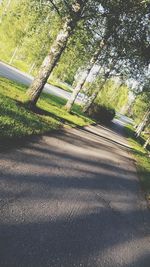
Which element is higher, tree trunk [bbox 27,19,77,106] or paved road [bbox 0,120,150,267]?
tree trunk [bbox 27,19,77,106]

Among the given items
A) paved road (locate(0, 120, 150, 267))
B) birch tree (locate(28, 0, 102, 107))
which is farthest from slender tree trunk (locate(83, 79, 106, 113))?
paved road (locate(0, 120, 150, 267))

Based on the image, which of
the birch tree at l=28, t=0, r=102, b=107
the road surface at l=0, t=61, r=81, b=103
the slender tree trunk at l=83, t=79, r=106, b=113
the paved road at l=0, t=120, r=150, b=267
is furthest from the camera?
the slender tree trunk at l=83, t=79, r=106, b=113

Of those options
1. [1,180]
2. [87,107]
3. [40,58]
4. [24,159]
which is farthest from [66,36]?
[40,58]

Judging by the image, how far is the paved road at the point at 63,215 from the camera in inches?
151

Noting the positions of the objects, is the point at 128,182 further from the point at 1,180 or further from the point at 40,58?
the point at 40,58

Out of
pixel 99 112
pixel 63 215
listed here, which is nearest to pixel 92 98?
pixel 99 112

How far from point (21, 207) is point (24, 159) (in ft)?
6.93

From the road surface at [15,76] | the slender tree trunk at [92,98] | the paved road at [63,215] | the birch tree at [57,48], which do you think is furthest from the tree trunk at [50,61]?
the slender tree trunk at [92,98]

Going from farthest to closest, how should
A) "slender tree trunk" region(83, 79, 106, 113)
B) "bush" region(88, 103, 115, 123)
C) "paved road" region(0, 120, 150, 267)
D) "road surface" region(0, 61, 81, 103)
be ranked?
"bush" region(88, 103, 115, 123)
"slender tree trunk" region(83, 79, 106, 113)
"road surface" region(0, 61, 81, 103)
"paved road" region(0, 120, 150, 267)

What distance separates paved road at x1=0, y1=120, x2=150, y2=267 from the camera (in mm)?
3846

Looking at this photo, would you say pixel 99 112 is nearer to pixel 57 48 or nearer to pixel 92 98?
pixel 92 98

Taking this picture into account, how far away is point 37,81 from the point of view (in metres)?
13.5

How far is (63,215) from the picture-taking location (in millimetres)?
5094

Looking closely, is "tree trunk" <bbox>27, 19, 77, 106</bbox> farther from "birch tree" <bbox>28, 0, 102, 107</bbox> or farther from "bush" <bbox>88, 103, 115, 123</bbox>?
"bush" <bbox>88, 103, 115, 123</bbox>
